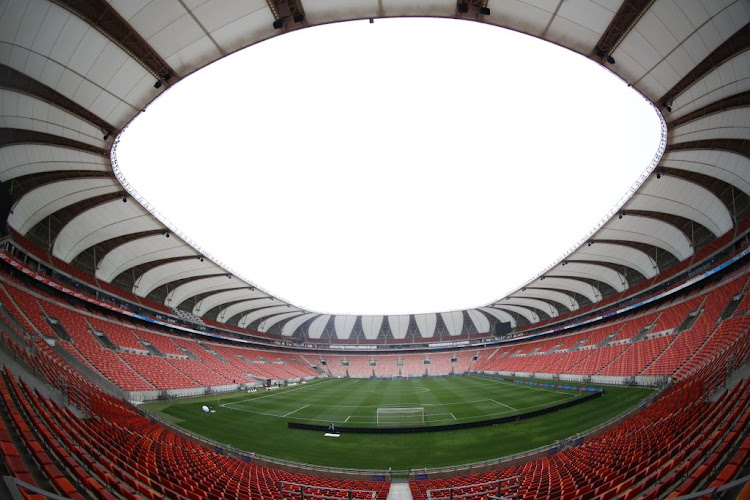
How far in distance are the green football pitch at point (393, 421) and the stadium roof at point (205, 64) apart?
16.4 meters

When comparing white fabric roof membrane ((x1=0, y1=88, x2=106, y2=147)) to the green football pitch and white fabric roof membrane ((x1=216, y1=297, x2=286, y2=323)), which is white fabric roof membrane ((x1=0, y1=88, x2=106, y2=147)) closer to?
the green football pitch

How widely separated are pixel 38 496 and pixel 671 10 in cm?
2123

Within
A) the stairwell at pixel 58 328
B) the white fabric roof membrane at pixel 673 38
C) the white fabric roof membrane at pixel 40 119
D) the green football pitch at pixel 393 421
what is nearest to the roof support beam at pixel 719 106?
the white fabric roof membrane at pixel 673 38

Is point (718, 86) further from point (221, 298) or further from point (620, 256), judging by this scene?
point (221, 298)

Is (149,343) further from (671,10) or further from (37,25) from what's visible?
(671,10)

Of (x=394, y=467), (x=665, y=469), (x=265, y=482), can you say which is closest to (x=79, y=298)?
(x=265, y=482)

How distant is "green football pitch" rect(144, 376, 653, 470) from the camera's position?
17.8 m

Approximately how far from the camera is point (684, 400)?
14078 millimetres

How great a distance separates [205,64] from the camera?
13680 mm

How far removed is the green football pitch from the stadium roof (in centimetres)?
1645

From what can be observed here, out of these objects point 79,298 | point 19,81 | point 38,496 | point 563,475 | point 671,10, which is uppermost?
point 671,10

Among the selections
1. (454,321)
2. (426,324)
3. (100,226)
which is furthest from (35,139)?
(454,321)

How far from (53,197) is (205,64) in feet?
62.5

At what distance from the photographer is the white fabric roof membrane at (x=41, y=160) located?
17.8 metres
